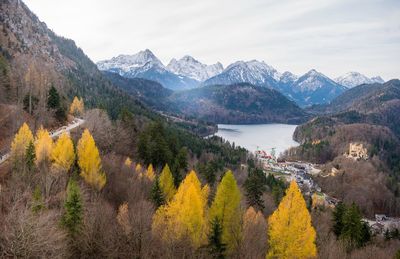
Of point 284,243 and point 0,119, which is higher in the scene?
point 0,119

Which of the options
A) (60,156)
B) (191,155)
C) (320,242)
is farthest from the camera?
(191,155)

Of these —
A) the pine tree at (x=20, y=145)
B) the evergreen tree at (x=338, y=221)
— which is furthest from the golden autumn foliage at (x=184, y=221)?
the evergreen tree at (x=338, y=221)

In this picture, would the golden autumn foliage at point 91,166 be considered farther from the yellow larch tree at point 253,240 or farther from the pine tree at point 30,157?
the yellow larch tree at point 253,240

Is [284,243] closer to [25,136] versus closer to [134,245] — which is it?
[134,245]

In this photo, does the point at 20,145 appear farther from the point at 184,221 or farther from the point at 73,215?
the point at 184,221

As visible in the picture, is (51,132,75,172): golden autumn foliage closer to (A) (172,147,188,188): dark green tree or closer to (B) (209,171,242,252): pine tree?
(A) (172,147,188,188): dark green tree

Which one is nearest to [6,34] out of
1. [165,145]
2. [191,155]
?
[191,155]

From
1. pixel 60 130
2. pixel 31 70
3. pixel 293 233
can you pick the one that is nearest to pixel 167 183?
pixel 293 233
